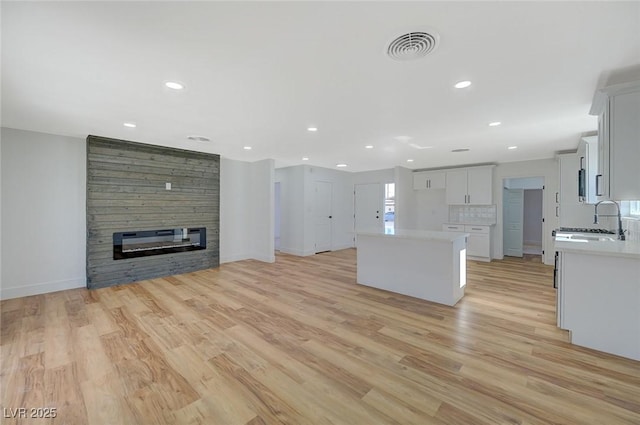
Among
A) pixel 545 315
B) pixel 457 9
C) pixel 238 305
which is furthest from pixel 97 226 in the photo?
pixel 545 315

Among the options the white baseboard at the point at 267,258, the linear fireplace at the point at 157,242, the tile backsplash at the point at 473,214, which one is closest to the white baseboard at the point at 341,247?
the white baseboard at the point at 267,258

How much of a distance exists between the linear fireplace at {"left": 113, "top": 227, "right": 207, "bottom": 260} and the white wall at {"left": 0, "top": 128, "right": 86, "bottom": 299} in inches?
Result: 20.0

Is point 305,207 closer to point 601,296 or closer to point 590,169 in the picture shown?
point 590,169

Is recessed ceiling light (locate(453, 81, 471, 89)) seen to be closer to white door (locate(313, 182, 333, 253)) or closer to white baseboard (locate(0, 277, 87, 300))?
white door (locate(313, 182, 333, 253))

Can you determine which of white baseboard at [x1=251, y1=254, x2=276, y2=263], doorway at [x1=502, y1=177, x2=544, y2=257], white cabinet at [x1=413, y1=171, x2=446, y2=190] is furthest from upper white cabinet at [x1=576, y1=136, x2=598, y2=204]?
white baseboard at [x1=251, y1=254, x2=276, y2=263]

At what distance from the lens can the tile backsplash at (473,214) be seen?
21.8ft

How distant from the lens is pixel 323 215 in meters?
7.53

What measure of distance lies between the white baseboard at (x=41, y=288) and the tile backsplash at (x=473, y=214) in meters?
8.12

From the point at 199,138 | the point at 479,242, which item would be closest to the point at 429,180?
the point at 479,242

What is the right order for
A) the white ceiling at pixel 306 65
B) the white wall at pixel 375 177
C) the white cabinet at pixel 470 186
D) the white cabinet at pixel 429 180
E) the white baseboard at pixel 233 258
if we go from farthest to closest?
1. the white wall at pixel 375 177
2. the white cabinet at pixel 429 180
3. the white cabinet at pixel 470 186
4. the white baseboard at pixel 233 258
5. the white ceiling at pixel 306 65

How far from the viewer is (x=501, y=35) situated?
5.42 ft

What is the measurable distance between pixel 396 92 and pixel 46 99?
351cm

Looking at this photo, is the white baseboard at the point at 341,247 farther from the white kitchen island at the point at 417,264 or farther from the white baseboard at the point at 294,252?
the white kitchen island at the point at 417,264

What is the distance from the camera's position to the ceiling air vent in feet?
5.50
